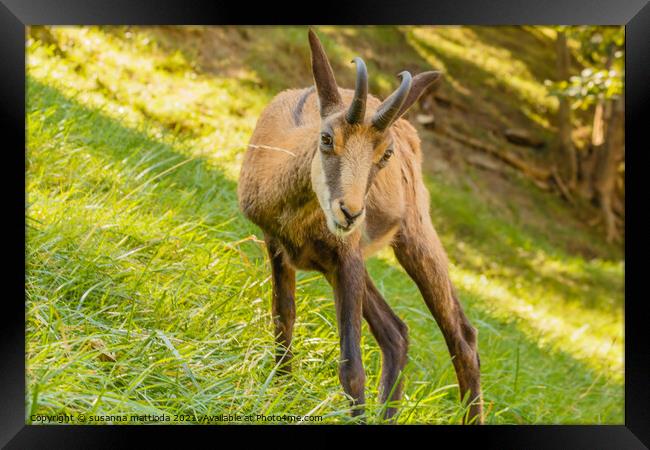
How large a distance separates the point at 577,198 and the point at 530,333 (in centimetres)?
811

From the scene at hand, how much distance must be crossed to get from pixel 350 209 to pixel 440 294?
180 cm

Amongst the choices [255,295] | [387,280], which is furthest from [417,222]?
[387,280]

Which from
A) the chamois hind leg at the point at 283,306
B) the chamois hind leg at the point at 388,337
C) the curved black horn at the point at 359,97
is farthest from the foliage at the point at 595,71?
the curved black horn at the point at 359,97

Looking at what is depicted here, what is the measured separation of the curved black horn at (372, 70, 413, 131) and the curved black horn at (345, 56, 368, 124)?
0.08 metres

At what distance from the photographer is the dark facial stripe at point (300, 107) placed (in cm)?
493

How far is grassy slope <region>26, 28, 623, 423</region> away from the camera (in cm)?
439

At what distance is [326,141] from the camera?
408 centimetres

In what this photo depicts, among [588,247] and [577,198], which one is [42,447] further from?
[577,198]

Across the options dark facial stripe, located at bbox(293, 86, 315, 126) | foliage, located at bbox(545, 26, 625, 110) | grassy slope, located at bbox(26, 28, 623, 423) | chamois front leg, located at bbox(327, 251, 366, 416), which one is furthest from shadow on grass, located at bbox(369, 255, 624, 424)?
foliage, located at bbox(545, 26, 625, 110)

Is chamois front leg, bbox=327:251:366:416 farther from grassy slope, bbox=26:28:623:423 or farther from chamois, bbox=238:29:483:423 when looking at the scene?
grassy slope, bbox=26:28:623:423

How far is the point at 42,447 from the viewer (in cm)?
395

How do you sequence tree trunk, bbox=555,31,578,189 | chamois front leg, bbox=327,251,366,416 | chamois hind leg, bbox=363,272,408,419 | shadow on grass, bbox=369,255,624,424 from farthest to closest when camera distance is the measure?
1. tree trunk, bbox=555,31,578,189
2. shadow on grass, bbox=369,255,624,424
3. chamois hind leg, bbox=363,272,408,419
4. chamois front leg, bbox=327,251,366,416

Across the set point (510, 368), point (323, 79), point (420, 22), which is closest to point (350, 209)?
point (323, 79)

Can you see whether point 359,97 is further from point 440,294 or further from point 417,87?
point 440,294
